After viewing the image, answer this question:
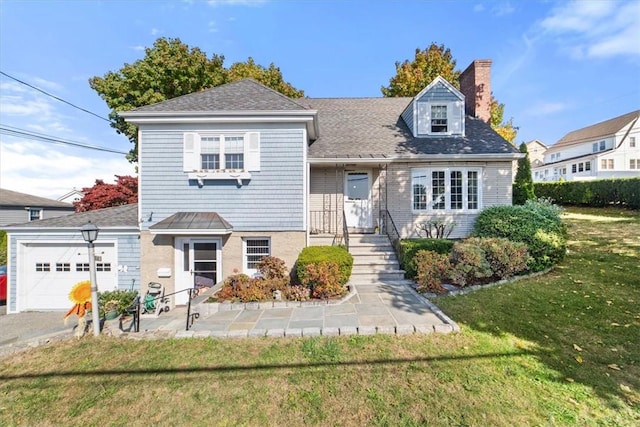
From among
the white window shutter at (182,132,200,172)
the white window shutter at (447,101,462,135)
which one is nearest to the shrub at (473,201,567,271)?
the white window shutter at (447,101,462,135)

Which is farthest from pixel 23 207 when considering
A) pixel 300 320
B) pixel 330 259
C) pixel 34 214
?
pixel 300 320

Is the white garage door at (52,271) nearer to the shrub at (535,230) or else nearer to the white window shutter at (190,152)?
the white window shutter at (190,152)

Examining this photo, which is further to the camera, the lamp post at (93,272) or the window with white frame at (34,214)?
the window with white frame at (34,214)

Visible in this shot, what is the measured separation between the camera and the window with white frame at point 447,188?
11.1 m

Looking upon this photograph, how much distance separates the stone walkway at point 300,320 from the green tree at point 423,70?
705 inches

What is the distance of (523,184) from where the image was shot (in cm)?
1410

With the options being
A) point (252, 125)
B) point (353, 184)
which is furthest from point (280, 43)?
point (353, 184)

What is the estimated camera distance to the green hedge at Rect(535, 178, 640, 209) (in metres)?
17.0

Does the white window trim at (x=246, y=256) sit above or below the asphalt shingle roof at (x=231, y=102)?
below

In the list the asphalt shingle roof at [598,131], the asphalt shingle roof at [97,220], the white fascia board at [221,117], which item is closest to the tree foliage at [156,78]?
the asphalt shingle roof at [97,220]

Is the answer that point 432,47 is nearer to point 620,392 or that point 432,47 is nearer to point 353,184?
point 353,184

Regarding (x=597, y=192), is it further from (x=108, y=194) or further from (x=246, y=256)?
(x=108, y=194)

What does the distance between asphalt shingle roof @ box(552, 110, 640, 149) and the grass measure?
46.5 meters

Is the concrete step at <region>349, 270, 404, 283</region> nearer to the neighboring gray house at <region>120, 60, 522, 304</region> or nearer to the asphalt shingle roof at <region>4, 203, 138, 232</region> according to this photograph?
the neighboring gray house at <region>120, 60, 522, 304</region>
